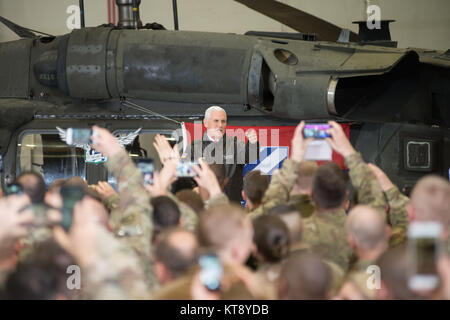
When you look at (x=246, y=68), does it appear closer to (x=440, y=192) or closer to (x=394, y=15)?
(x=440, y=192)

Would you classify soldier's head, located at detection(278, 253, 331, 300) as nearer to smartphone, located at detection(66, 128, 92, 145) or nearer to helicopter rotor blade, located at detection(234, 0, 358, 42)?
smartphone, located at detection(66, 128, 92, 145)

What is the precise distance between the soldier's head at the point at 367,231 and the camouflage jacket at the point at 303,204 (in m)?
1.03

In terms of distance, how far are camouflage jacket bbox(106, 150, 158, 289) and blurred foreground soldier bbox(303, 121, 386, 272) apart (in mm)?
963

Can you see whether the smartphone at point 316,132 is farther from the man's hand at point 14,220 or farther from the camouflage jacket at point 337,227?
the man's hand at point 14,220

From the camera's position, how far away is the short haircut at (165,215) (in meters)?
3.58

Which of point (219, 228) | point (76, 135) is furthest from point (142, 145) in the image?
point (219, 228)

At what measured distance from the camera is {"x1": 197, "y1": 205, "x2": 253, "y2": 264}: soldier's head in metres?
2.84

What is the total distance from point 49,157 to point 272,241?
17.1 feet

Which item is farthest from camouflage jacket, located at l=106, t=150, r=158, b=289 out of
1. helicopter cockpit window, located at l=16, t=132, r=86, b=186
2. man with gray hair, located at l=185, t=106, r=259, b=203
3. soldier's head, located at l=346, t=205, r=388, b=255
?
helicopter cockpit window, located at l=16, t=132, r=86, b=186

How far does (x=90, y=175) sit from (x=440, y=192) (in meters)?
5.11

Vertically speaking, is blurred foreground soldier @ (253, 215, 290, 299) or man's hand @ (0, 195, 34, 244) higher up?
man's hand @ (0, 195, 34, 244)

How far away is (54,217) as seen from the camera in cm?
317

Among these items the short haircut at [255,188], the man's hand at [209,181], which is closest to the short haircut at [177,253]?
the man's hand at [209,181]

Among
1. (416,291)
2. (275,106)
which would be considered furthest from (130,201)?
(275,106)
